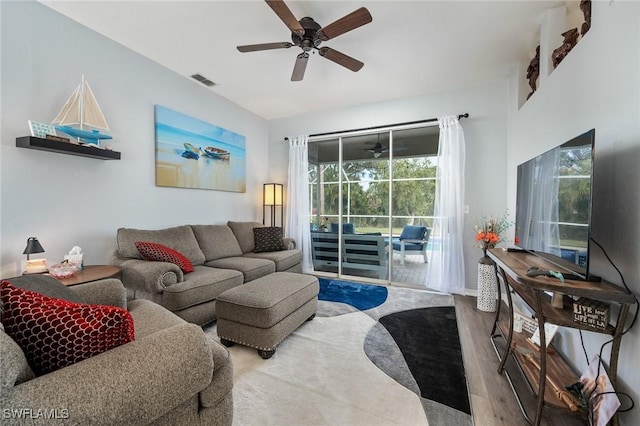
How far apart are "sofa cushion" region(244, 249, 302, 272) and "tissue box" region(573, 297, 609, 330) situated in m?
2.86

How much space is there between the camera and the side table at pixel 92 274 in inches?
75.7

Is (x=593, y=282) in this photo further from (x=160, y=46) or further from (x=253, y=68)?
(x=160, y=46)

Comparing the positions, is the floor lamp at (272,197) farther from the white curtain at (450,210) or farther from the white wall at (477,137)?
the white curtain at (450,210)

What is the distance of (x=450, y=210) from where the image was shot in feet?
11.6

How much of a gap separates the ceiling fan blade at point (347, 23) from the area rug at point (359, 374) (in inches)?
96.9

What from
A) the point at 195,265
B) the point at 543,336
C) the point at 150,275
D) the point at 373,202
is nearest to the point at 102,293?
the point at 150,275

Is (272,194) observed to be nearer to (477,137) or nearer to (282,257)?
(282,257)

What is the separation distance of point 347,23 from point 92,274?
2746mm

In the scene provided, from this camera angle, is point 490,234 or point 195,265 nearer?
point 490,234

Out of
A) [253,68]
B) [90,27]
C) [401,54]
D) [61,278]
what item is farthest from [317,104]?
[61,278]

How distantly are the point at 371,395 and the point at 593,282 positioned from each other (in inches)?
52.4

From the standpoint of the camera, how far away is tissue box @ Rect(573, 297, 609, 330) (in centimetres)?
123

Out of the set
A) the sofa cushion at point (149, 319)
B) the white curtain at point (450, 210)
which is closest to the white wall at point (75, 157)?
the sofa cushion at point (149, 319)

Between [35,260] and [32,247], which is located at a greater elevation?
[32,247]
